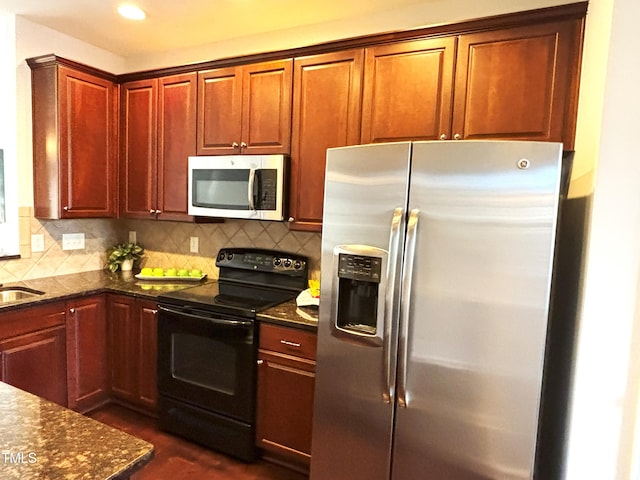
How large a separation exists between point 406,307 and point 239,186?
4.63 ft

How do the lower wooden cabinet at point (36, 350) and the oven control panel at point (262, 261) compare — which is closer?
the lower wooden cabinet at point (36, 350)

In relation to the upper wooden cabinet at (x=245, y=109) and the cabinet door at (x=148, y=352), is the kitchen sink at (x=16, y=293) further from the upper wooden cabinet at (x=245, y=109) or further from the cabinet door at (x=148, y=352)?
the upper wooden cabinet at (x=245, y=109)

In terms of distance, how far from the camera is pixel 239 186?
257 cm

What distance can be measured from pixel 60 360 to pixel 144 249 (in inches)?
45.1

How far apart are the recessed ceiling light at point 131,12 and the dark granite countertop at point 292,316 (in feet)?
6.69

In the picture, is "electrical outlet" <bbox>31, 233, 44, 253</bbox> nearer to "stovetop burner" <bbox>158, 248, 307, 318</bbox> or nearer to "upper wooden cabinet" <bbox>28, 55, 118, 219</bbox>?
"upper wooden cabinet" <bbox>28, 55, 118, 219</bbox>

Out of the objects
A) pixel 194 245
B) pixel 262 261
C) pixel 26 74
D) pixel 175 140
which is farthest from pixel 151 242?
pixel 26 74

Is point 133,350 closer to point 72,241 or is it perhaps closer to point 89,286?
point 89,286

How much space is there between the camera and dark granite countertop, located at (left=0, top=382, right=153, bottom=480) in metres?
0.87

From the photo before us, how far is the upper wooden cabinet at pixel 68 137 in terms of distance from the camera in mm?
2740

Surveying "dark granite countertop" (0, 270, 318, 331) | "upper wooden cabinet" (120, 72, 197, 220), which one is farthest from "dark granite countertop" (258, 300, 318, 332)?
"upper wooden cabinet" (120, 72, 197, 220)

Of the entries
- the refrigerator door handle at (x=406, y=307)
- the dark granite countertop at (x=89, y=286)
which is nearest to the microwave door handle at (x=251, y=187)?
the dark granite countertop at (x=89, y=286)

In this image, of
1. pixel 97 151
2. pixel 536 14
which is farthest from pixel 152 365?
pixel 536 14

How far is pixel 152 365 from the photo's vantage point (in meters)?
2.69
